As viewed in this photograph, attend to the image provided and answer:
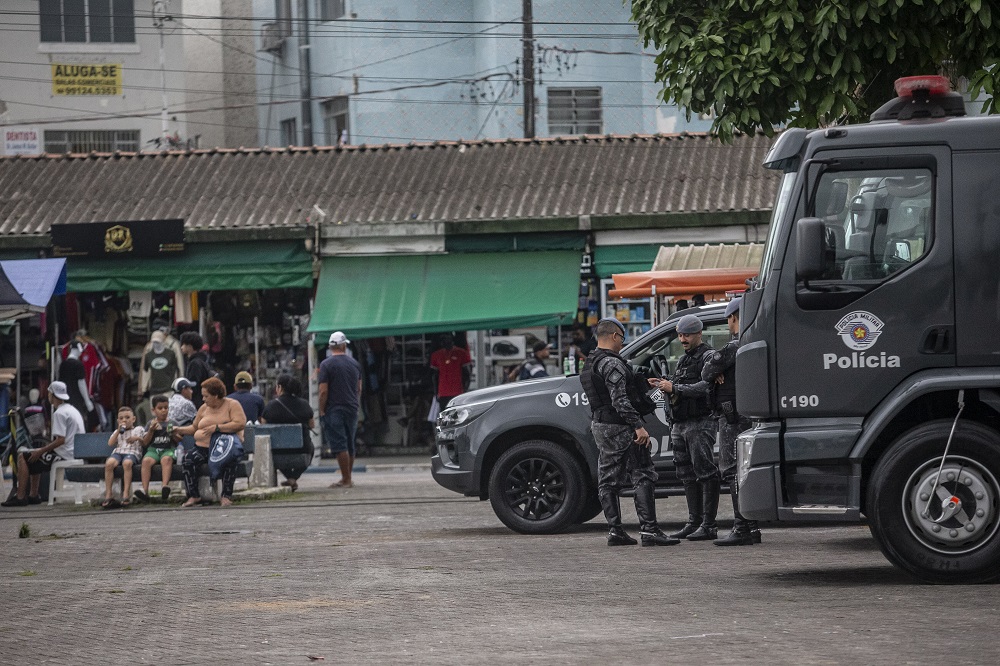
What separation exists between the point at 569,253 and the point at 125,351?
759cm

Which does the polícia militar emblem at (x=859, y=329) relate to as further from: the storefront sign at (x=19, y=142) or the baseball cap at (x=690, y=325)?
the storefront sign at (x=19, y=142)

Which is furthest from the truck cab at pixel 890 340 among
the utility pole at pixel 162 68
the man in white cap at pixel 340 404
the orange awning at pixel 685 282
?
the utility pole at pixel 162 68

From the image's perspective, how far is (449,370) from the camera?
24.5 m

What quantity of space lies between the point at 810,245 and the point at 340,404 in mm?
11533

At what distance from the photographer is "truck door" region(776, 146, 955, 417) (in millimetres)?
9438

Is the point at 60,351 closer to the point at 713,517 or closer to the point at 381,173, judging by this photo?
the point at 381,173

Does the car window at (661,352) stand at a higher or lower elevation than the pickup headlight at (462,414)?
higher

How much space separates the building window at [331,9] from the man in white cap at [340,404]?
50.3 ft

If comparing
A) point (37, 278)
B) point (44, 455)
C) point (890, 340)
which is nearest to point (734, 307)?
point (890, 340)

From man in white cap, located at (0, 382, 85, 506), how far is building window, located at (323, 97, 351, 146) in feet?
51.5

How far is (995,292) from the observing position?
9344mm

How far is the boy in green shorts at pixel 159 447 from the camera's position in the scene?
18.2 m

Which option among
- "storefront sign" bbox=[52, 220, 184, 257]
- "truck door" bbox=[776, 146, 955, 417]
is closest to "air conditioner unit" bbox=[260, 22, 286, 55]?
"storefront sign" bbox=[52, 220, 184, 257]

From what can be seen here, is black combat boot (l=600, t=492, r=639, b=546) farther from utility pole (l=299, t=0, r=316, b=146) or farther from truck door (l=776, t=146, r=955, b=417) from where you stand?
utility pole (l=299, t=0, r=316, b=146)
